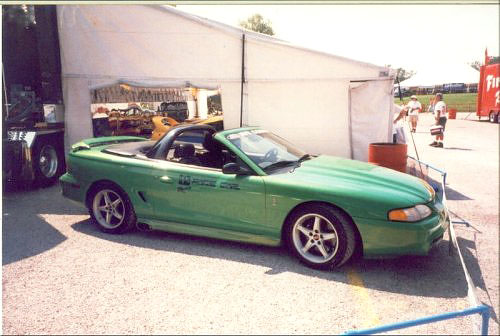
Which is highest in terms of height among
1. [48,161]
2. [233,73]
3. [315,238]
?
[233,73]

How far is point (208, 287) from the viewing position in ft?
10.3

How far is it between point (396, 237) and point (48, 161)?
6863 millimetres

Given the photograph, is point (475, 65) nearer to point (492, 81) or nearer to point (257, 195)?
point (492, 81)

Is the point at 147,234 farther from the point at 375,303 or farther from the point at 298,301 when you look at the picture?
the point at 375,303

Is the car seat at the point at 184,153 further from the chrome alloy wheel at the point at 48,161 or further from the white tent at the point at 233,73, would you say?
the white tent at the point at 233,73

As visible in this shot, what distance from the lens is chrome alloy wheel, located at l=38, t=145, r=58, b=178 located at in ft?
23.9

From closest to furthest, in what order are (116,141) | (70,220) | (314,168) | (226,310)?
(226,310), (314,168), (70,220), (116,141)

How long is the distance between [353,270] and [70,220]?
145 inches

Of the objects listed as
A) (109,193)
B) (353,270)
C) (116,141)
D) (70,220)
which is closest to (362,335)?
(353,270)

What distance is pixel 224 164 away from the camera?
13.1 ft

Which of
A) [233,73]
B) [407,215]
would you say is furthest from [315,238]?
[233,73]

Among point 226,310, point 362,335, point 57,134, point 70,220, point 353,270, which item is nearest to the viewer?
point 362,335

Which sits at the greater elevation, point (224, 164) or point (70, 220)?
point (224, 164)

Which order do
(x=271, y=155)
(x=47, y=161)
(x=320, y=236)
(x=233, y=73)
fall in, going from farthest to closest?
(x=233, y=73) < (x=47, y=161) < (x=271, y=155) < (x=320, y=236)
